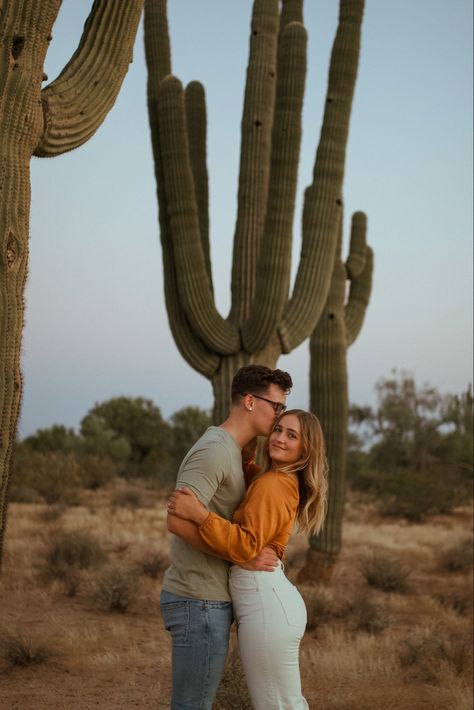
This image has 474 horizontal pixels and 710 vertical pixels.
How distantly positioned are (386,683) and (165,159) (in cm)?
641

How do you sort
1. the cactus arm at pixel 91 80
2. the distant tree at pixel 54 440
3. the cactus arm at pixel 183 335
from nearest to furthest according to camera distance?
1. the cactus arm at pixel 91 80
2. the cactus arm at pixel 183 335
3. the distant tree at pixel 54 440

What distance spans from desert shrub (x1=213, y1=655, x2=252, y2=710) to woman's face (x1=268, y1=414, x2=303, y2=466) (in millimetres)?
2927

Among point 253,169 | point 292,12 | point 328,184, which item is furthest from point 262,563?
point 292,12

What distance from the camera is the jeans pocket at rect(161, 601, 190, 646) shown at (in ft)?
10.5

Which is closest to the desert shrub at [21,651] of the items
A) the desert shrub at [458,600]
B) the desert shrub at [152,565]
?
the desert shrub at [152,565]

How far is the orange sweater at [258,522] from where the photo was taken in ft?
10.2

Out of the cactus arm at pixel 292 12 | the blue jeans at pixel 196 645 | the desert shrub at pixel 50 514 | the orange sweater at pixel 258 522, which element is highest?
the cactus arm at pixel 292 12

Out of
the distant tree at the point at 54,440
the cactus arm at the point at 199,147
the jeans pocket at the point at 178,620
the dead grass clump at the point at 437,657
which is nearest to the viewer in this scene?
the jeans pocket at the point at 178,620

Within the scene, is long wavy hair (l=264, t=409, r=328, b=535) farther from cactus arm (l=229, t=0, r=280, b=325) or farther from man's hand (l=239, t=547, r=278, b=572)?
cactus arm (l=229, t=0, r=280, b=325)

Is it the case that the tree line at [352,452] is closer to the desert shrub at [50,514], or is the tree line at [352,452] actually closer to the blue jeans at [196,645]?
the desert shrub at [50,514]

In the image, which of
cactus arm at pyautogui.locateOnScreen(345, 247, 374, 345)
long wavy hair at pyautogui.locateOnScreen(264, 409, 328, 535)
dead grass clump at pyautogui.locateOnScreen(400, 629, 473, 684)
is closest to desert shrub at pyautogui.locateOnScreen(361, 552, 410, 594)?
cactus arm at pyautogui.locateOnScreen(345, 247, 374, 345)

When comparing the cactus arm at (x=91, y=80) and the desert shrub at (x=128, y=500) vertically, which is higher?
the cactus arm at (x=91, y=80)

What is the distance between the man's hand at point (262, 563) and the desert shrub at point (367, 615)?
666 cm

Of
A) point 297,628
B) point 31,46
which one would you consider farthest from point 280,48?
point 297,628
